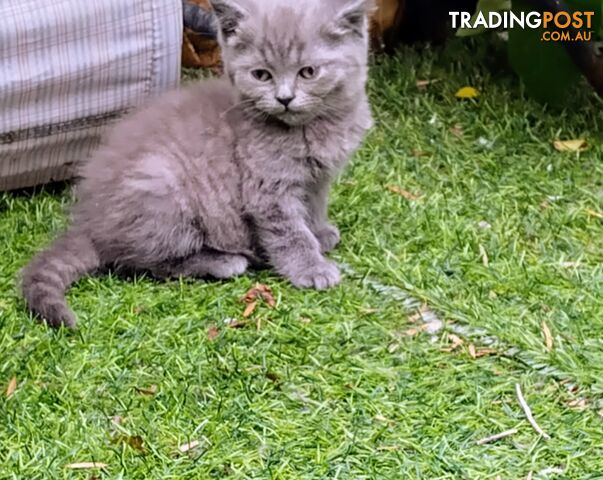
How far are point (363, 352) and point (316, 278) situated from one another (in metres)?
0.30

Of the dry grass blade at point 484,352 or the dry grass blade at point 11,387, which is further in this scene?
the dry grass blade at point 484,352

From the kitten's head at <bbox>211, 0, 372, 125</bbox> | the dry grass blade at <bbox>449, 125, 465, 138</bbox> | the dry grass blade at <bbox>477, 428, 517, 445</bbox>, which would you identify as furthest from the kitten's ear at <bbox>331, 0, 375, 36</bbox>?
the dry grass blade at <bbox>477, 428, 517, 445</bbox>

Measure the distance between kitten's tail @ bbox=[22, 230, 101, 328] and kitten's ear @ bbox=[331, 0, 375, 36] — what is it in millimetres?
740

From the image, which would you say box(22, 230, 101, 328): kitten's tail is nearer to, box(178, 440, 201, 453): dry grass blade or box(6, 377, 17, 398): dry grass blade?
box(6, 377, 17, 398): dry grass blade

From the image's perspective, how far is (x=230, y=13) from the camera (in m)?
2.22

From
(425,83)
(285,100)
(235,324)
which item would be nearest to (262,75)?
(285,100)

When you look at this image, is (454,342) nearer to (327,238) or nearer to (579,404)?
(579,404)

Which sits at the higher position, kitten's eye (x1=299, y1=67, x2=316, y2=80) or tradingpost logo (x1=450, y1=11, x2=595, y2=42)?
kitten's eye (x1=299, y1=67, x2=316, y2=80)

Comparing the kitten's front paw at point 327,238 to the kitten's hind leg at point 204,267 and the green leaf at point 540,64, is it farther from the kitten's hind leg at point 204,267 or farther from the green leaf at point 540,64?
the green leaf at point 540,64

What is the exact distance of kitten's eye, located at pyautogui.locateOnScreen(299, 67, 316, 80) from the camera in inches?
86.4

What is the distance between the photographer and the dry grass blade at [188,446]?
1.69 metres

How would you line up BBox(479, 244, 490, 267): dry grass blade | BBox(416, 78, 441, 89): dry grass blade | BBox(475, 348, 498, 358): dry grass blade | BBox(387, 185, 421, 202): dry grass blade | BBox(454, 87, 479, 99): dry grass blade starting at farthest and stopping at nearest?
BBox(416, 78, 441, 89): dry grass blade, BBox(454, 87, 479, 99): dry grass blade, BBox(387, 185, 421, 202): dry grass blade, BBox(479, 244, 490, 267): dry grass blade, BBox(475, 348, 498, 358): dry grass blade

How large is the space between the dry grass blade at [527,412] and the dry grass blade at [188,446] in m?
0.58

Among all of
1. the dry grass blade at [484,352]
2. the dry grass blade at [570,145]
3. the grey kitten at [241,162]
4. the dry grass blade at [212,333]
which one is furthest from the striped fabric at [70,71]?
the dry grass blade at [484,352]
